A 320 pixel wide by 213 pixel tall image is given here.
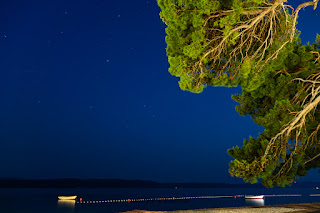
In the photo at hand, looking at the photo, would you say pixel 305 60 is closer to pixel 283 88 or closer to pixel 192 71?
pixel 283 88

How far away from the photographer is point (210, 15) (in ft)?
21.7

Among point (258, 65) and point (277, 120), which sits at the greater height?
point (258, 65)

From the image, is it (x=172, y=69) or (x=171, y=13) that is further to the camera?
(x=172, y=69)

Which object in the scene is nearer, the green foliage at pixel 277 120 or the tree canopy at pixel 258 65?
the tree canopy at pixel 258 65

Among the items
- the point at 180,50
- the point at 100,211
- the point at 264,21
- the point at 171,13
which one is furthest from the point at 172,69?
the point at 100,211

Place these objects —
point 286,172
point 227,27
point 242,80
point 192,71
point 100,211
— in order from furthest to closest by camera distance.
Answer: point 100,211 → point 286,172 → point 242,80 → point 192,71 → point 227,27

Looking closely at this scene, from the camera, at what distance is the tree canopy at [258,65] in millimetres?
6598

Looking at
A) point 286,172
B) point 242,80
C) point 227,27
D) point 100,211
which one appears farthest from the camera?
point 100,211

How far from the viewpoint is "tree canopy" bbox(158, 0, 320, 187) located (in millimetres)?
6598

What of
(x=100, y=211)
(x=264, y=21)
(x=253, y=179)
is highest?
(x=100, y=211)

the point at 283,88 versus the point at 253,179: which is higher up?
the point at 283,88

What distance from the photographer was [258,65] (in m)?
7.24

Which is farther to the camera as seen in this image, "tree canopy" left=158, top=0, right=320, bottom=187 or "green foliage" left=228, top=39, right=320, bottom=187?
"green foliage" left=228, top=39, right=320, bottom=187

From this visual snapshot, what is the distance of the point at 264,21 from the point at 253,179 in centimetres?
401
